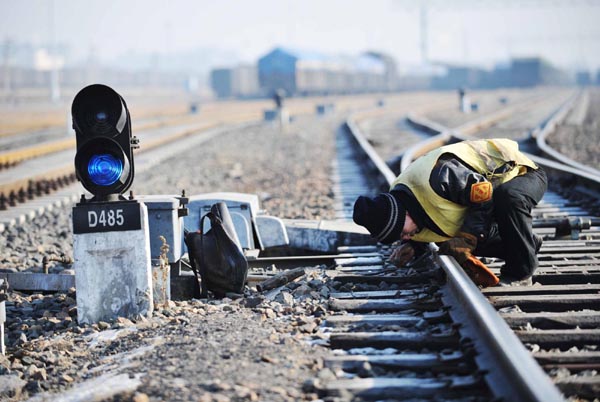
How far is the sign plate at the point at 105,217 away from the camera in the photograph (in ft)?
15.7

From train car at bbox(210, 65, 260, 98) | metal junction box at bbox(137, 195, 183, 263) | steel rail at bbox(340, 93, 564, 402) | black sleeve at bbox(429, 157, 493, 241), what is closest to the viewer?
steel rail at bbox(340, 93, 564, 402)

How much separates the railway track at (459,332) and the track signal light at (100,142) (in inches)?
58.1

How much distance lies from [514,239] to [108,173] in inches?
93.7

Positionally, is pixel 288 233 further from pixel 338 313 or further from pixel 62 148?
pixel 62 148

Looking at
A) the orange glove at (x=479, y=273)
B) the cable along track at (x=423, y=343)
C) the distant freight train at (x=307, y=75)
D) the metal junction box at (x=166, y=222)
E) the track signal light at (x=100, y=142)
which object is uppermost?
the distant freight train at (x=307, y=75)

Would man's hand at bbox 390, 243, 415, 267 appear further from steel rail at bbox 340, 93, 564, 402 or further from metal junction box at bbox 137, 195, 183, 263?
metal junction box at bbox 137, 195, 183, 263

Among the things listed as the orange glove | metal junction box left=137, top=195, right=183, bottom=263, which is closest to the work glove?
the orange glove

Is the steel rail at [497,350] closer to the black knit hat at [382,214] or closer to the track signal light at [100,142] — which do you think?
the black knit hat at [382,214]

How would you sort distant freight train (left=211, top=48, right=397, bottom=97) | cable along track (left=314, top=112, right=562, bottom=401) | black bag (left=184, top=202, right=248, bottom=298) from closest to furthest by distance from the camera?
cable along track (left=314, top=112, right=562, bottom=401) → black bag (left=184, top=202, right=248, bottom=298) → distant freight train (left=211, top=48, right=397, bottom=97)

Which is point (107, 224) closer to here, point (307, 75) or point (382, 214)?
point (382, 214)

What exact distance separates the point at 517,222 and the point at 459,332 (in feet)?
3.49

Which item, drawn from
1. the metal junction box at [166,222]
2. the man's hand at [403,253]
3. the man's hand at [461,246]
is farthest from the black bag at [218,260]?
the man's hand at [461,246]

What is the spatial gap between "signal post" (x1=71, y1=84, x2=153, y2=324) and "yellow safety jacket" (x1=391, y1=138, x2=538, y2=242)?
159 cm

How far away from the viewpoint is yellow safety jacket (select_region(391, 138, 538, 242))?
186 inches
